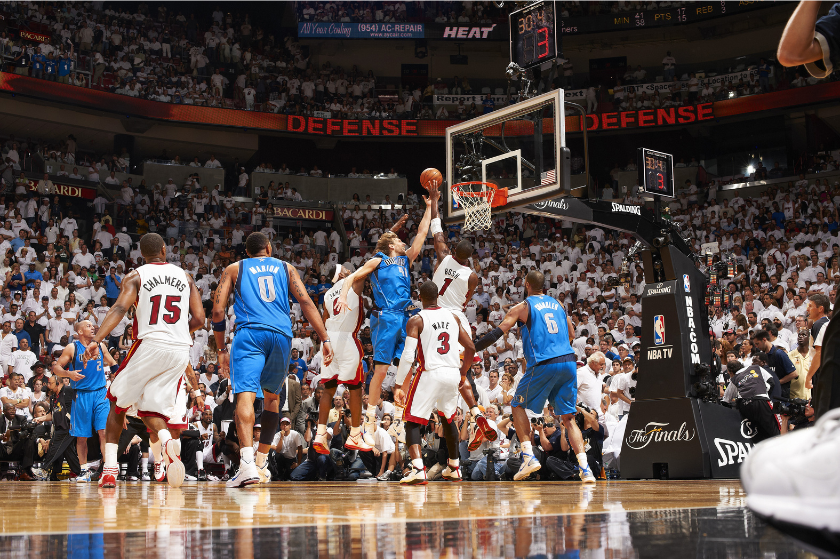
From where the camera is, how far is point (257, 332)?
6273 millimetres

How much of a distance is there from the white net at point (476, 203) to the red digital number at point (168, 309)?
3980 mm

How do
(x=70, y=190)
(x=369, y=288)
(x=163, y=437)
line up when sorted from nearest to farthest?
1. (x=163, y=437)
2. (x=369, y=288)
3. (x=70, y=190)

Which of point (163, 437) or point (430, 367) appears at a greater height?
point (430, 367)

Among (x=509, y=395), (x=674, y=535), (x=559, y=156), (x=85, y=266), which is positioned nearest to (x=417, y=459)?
(x=559, y=156)

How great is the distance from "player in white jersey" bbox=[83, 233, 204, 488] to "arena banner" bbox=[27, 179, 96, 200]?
57.1 ft

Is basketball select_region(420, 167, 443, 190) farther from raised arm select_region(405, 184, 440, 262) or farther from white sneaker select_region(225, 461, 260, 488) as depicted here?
white sneaker select_region(225, 461, 260, 488)

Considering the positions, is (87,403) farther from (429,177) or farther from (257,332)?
(429,177)

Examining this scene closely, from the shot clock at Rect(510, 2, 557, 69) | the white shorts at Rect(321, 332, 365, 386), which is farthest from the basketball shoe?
the shot clock at Rect(510, 2, 557, 69)

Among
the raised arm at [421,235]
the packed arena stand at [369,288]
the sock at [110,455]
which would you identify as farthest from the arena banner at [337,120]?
the sock at [110,455]

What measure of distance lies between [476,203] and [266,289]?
12.4 feet

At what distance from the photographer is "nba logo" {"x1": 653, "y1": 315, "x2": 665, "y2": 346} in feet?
28.8

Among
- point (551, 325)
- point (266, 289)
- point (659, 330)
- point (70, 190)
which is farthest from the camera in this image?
point (70, 190)

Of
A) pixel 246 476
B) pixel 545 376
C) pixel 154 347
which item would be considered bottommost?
pixel 246 476

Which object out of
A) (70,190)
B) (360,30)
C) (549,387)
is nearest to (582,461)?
(549,387)
